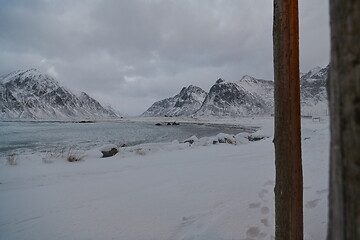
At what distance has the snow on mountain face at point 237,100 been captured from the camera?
153m

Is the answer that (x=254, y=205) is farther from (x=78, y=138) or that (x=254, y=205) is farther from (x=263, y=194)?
(x=78, y=138)

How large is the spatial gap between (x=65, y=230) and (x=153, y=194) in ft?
4.88

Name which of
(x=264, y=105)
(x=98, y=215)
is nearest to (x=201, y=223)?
(x=98, y=215)

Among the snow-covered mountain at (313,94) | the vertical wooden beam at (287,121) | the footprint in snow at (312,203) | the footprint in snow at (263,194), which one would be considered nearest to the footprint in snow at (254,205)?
the footprint in snow at (263,194)

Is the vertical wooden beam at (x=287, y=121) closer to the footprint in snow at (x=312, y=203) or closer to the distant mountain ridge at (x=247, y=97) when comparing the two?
the footprint in snow at (x=312, y=203)

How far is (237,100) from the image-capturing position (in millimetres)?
174250

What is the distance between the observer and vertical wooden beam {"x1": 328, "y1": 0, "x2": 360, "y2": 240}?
21.9 inches

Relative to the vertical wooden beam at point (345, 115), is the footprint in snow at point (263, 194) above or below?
below

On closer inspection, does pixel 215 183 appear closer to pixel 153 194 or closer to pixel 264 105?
pixel 153 194

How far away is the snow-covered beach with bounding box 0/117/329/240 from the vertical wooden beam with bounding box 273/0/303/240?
73 centimetres

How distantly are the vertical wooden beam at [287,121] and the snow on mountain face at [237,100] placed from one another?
480ft

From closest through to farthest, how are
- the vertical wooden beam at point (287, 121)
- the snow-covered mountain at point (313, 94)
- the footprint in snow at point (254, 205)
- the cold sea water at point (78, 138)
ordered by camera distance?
the vertical wooden beam at point (287, 121), the footprint in snow at point (254, 205), the cold sea water at point (78, 138), the snow-covered mountain at point (313, 94)

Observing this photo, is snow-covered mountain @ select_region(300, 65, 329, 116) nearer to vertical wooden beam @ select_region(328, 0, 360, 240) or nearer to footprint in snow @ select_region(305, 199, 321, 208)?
footprint in snow @ select_region(305, 199, 321, 208)

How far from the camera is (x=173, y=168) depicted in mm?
5906
